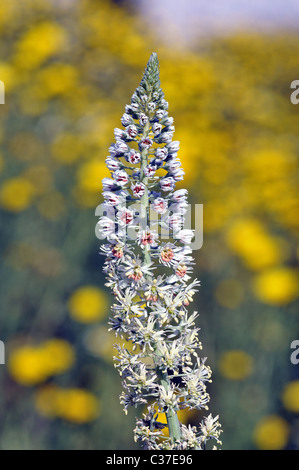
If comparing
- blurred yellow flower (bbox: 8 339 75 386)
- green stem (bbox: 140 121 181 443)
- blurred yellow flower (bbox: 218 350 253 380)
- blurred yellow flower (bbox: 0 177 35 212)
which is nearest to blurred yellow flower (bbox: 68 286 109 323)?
blurred yellow flower (bbox: 8 339 75 386)

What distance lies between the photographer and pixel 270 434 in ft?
21.2

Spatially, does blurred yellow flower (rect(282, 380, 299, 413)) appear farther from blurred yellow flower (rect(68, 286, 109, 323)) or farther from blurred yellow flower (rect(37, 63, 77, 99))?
blurred yellow flower (rect(37, 63, 77, 99))

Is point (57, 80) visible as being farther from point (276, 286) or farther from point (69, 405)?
point (69, 405)

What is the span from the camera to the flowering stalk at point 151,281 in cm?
235

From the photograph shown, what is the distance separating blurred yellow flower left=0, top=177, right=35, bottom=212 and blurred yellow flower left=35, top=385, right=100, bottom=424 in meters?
3.03

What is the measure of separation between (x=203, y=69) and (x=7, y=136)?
13.9 feet

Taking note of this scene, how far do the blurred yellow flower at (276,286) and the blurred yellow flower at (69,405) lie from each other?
2597mm

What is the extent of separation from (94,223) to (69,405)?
9.29 ft

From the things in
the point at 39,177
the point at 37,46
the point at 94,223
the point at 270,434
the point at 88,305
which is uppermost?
the point at 37,46

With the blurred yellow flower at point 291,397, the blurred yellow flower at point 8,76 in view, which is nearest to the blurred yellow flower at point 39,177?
the blurred yellow flower at point 8,76

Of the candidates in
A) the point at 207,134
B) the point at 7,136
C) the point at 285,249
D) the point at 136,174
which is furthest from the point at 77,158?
the point at 136,174

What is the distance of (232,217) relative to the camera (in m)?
8.39

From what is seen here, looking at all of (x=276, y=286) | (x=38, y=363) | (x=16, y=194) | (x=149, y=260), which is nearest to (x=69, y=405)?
(x=38, y=363)

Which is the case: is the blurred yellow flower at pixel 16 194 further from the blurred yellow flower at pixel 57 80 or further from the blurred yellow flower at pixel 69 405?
the blurred yellow flower at pixel 69 405
